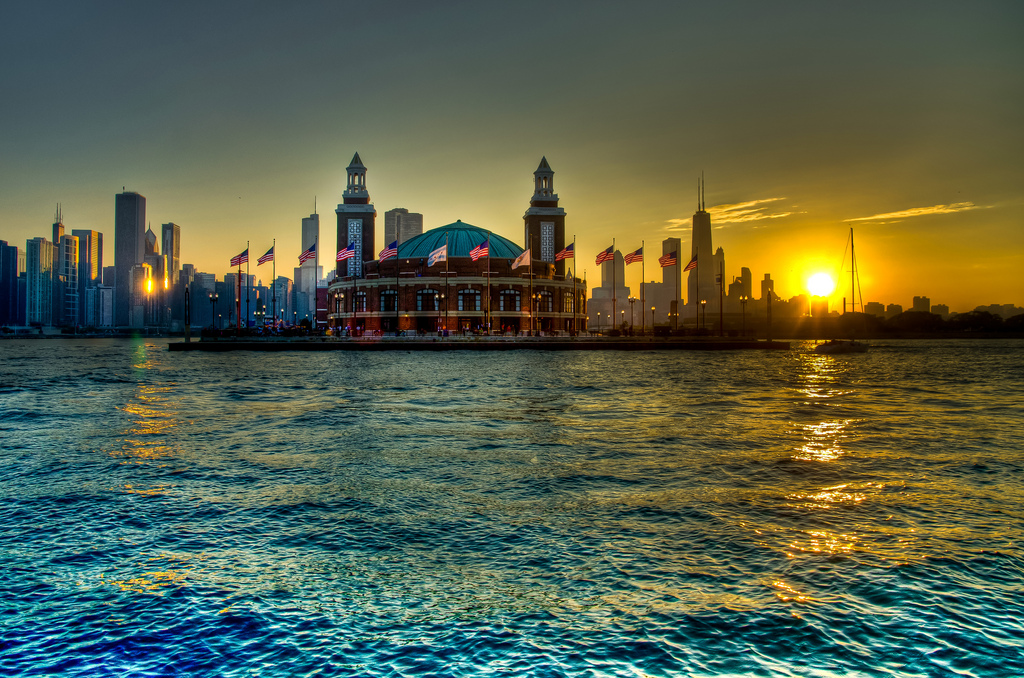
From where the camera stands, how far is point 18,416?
19234 mm

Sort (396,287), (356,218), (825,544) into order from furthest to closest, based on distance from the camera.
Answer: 1. (356,218)
2. (396,287)
3. (825,544)

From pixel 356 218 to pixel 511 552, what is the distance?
12352 centimetres

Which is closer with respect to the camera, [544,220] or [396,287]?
[396,287]

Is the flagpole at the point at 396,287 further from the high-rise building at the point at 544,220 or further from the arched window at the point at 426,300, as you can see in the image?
the high-rise building at the point at 544,220

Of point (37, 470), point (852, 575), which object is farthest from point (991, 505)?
point (37, 470)

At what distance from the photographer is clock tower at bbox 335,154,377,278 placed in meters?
123

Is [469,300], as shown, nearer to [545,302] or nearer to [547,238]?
[545,302]

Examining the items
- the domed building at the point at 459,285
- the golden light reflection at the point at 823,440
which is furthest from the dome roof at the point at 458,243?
the golden light reflection at the point at 823,440

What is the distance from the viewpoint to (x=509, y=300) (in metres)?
110

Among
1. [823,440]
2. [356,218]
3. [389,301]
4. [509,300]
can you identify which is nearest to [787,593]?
[823,440]

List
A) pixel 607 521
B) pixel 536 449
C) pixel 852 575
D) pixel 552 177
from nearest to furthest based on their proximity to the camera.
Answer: pixel 852 575, pixel 607 521, pixel 536 449, pixel 552 177

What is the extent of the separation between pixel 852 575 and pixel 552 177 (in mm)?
123546

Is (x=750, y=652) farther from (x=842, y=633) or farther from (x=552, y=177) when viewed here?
(x=552, y=177)

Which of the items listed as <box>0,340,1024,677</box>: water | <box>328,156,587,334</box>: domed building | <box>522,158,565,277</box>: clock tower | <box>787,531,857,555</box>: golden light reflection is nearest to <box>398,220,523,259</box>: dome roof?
<box>328,156,587,334</box>: domed building
